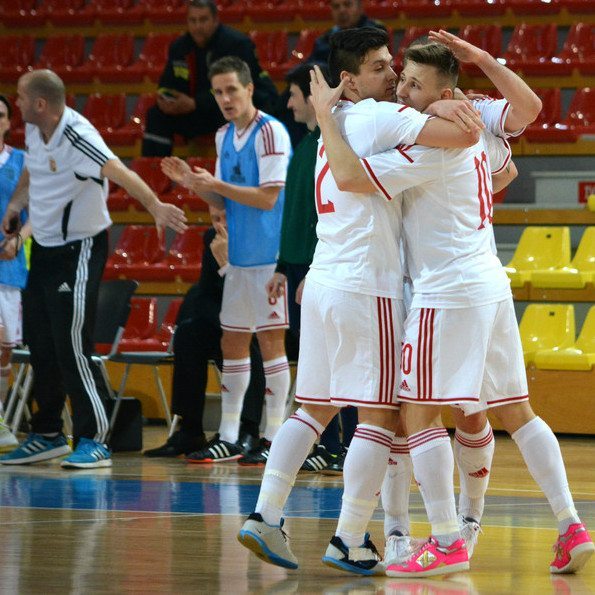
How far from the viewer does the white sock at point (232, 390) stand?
279 inches

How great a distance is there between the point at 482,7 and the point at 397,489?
8.04m

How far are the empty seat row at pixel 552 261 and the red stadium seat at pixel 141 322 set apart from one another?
2578mm

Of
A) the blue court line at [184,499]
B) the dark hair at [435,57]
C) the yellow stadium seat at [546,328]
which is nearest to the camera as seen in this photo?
the dark hair at [435,57]

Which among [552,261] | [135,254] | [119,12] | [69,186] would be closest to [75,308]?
[69,186]

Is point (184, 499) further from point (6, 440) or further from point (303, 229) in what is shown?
point (6, 440)

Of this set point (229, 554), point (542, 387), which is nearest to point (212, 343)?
point (542, 387)

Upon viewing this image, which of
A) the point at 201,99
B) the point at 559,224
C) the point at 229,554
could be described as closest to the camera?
the point at 229,554

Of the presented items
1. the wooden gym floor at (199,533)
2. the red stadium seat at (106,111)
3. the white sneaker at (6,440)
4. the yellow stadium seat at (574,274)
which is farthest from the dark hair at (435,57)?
the red stadium seat at (106,111)

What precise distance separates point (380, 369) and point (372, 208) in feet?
1.53

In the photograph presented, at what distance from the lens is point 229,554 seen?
13.4ft

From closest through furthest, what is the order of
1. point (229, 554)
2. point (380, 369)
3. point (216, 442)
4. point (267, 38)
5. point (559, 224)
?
point (380, 369) → point (229, 554) → point (216, 442) → point (559, 224) → point (267, 38)

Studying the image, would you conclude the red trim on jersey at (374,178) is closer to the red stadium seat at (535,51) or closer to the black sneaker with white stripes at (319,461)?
the black sneaker with white stripes at (319,461)

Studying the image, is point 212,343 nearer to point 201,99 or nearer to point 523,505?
point 523,505

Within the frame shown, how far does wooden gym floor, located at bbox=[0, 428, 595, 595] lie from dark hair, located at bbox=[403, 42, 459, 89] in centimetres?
146
